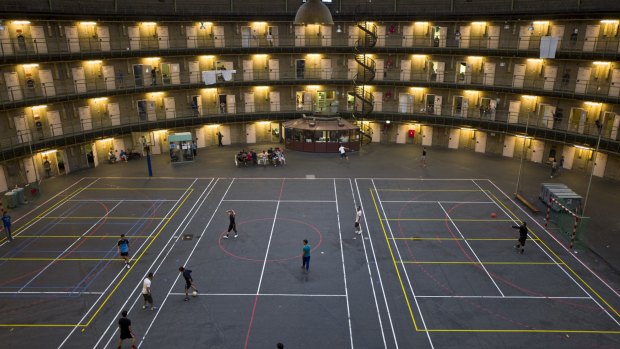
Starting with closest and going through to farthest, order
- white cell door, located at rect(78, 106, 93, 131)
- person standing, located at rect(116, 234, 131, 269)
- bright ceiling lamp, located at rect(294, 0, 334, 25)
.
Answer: bright ceiling lamp, located at rect(294, 0, 334, 25) → person standing, located at rect(116, 234, 131, 269) → white cell door, located at rect(78, 106, 93, 131)

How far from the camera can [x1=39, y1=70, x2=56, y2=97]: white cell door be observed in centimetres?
3666

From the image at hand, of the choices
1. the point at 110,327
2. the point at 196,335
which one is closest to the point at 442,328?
the point at 196,335

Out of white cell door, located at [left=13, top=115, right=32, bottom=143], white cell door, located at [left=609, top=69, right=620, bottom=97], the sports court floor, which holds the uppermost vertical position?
white cell door, located at [left=609, top=69, right=620, bottom=97]

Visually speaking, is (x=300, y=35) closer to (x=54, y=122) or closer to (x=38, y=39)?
(x=38, y=39)

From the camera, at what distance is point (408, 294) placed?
20281 millimetres

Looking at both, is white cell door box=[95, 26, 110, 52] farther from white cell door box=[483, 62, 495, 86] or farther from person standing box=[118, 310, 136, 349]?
white cell door box=[483, 62, 495, 86]

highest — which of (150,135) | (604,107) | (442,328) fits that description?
(604,107)

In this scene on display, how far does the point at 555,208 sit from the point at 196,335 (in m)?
23.6

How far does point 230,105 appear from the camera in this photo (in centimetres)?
4691

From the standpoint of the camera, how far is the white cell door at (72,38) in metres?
38.0

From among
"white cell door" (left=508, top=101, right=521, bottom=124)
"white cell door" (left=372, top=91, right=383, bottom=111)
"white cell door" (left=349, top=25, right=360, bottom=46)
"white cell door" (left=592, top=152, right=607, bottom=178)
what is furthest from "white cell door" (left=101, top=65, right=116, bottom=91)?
"white cell door" (left=592, top=152, right=607, bottom=178)

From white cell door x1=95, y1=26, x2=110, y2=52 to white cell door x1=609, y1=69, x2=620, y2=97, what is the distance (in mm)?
43304

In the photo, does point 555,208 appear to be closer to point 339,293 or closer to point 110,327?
point 339,293

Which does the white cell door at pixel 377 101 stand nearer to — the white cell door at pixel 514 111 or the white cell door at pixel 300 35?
the white cell door at pixel 300 35
